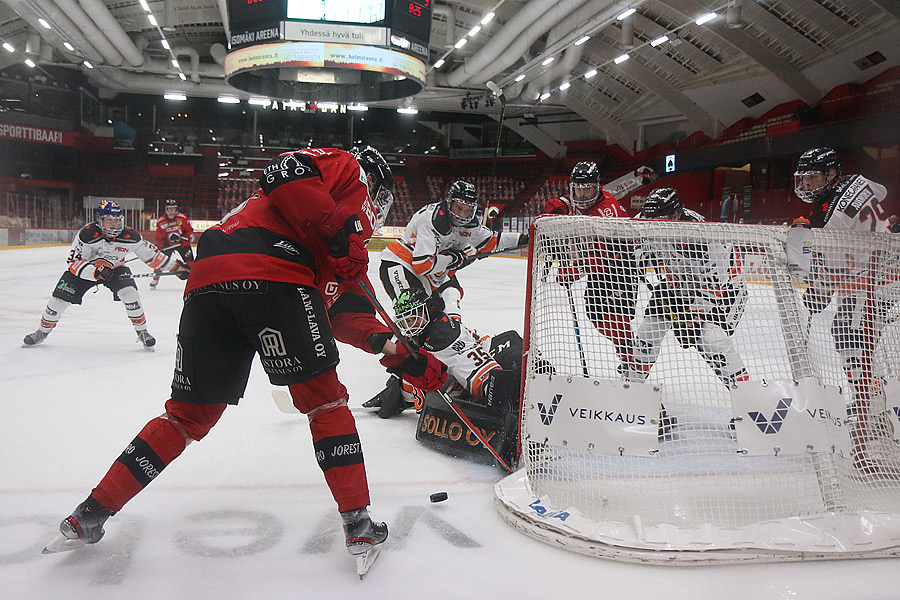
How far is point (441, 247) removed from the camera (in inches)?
126

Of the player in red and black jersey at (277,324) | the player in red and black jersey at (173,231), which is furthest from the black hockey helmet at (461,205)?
the player in red and black jersey at (173,231)

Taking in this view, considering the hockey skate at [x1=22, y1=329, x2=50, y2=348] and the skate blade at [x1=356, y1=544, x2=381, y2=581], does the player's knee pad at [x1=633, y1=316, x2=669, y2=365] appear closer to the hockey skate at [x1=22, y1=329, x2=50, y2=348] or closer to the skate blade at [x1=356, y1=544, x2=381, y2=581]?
the skate blade at [x1=356, y1=544, x2=381, y2=581]

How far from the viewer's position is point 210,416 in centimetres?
177

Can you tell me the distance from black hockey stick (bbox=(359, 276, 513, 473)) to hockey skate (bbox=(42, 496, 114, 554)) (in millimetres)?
891

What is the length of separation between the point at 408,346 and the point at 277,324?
511 millimetres

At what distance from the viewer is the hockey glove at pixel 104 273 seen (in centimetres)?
446

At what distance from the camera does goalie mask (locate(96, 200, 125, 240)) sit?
4.52 m

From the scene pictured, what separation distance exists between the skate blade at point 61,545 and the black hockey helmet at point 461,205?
1958 mm

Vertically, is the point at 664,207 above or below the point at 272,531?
above

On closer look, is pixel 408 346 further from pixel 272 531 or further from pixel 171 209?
pixel 171 209

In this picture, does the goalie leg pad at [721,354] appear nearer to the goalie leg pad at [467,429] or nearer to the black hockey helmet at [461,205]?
the goalie leg pad at [467,429]

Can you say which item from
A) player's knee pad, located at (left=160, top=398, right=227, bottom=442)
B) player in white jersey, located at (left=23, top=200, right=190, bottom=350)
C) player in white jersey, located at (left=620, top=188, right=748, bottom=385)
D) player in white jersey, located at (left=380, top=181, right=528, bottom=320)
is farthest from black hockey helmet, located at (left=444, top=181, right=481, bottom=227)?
player in white jersey, located at (left=23, top=200, right=190, bottom=350)

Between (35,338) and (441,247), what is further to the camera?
(35,338)

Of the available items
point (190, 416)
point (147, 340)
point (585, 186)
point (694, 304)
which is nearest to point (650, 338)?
point (694, 304)
